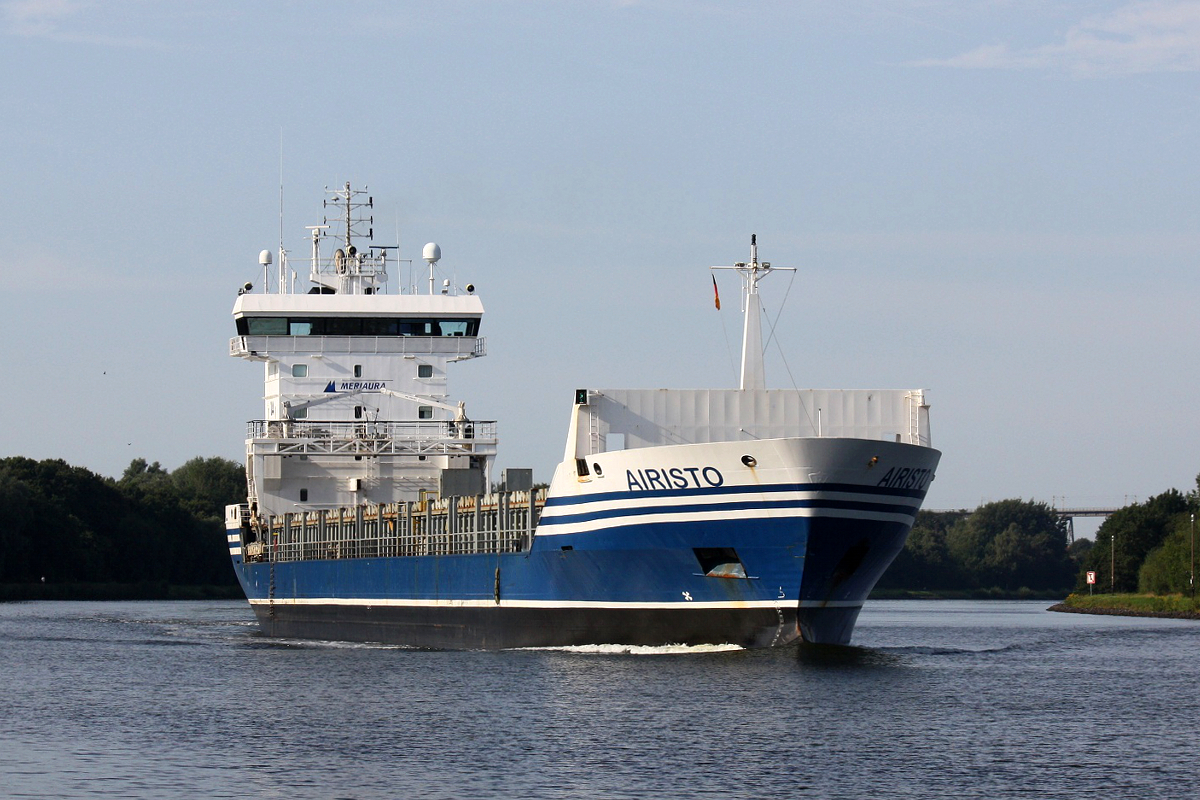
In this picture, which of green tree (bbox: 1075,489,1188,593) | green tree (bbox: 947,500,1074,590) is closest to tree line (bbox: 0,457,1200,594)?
green tree (bbox: 1075,489,1188,593)

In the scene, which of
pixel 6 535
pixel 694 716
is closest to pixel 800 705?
pixel 694 716

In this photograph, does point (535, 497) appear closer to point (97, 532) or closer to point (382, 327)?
point (382, 327)

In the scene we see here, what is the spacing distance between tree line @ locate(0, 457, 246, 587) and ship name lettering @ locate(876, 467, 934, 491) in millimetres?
68489

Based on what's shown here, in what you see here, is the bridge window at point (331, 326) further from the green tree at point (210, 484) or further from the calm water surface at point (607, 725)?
the green tree at point (210, 484)

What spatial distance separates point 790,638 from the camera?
103 ft

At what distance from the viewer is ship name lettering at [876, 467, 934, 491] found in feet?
103

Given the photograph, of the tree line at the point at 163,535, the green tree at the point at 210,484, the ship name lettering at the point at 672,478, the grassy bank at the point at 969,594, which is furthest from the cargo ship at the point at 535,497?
the grassy bank at the point at 969,594

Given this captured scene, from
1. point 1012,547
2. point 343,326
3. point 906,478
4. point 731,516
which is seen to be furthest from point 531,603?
point 1012,547

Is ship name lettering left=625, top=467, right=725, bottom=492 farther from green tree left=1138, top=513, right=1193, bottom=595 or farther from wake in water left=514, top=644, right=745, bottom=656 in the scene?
green tree left=1138, top=513, right=1193, bottom=595

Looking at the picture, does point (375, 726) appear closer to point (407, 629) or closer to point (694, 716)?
point (694, 716)

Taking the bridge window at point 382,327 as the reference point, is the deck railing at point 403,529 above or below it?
below

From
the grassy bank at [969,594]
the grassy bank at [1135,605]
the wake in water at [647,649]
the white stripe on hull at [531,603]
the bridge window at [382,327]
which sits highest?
the bridge window at [382,327]

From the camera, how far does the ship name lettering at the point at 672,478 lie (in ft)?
103

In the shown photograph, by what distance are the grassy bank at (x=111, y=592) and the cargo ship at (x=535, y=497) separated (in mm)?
42819
